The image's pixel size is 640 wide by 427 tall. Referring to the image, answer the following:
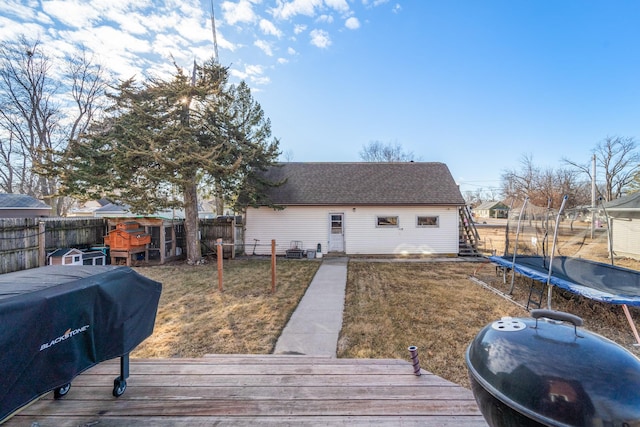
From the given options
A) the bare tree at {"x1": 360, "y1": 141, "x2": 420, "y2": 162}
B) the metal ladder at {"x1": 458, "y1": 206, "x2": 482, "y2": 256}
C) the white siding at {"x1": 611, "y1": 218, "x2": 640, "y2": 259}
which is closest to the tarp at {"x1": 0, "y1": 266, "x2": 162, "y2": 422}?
the metal ladder at {"x1": 458, "y1": 206, "x2": 482, "y2": 256}

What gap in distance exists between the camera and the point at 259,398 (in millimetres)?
2143

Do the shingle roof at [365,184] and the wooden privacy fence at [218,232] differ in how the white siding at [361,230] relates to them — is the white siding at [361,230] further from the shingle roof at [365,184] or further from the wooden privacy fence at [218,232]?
the wooden privacy fence at [218,232]

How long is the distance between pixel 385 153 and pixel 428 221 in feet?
83.5

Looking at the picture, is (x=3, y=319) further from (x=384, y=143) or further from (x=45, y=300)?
(x=384, y=143)

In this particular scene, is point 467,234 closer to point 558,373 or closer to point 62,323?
point 558,373

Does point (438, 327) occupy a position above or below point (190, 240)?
below

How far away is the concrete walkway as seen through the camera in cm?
407

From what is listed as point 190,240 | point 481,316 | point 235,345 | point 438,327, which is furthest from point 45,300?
point 190,240

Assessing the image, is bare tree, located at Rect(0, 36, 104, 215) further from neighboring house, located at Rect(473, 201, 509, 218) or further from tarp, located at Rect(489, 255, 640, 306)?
neighboring house, located at Rect(473, 201, 509, 218)

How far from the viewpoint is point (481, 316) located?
17.6 feet

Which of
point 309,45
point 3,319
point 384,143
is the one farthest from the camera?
point 384,143

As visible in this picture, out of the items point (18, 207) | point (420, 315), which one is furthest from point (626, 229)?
point (18, 207)

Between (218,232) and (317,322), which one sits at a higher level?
(218,232)

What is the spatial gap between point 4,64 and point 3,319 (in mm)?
24935
